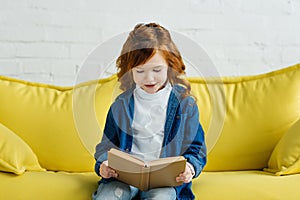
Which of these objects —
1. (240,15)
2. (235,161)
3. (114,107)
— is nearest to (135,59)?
(114,107)

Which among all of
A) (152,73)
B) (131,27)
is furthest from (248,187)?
(131,27)

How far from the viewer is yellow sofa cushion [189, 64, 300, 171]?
2012 mm

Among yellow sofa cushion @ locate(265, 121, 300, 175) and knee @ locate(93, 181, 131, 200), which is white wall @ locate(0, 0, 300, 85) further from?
knee @ locate(93, 181, 131, 200)

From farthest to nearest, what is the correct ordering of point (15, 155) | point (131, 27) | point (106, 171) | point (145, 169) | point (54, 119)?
point (131, 27) < point (54, 119) < point (15, 155) < point (106, 171) < point (145, 169)

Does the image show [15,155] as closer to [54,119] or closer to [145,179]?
[54,119]

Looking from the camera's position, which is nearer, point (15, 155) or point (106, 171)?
point (106, 171)

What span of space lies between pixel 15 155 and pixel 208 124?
0.70 meters

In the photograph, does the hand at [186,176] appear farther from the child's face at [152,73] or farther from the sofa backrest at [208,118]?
the sofa backrest at [208,118]

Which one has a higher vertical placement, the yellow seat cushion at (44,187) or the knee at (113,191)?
the knee at (113,191)

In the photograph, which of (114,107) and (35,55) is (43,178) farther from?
(35,55)

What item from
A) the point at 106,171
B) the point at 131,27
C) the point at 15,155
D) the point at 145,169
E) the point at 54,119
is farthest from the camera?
the point at 131,27

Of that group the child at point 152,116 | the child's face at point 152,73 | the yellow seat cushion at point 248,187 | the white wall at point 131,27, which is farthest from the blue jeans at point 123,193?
the white wall at point 131,27

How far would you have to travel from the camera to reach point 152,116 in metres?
1.62

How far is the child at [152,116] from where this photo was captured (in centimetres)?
158
